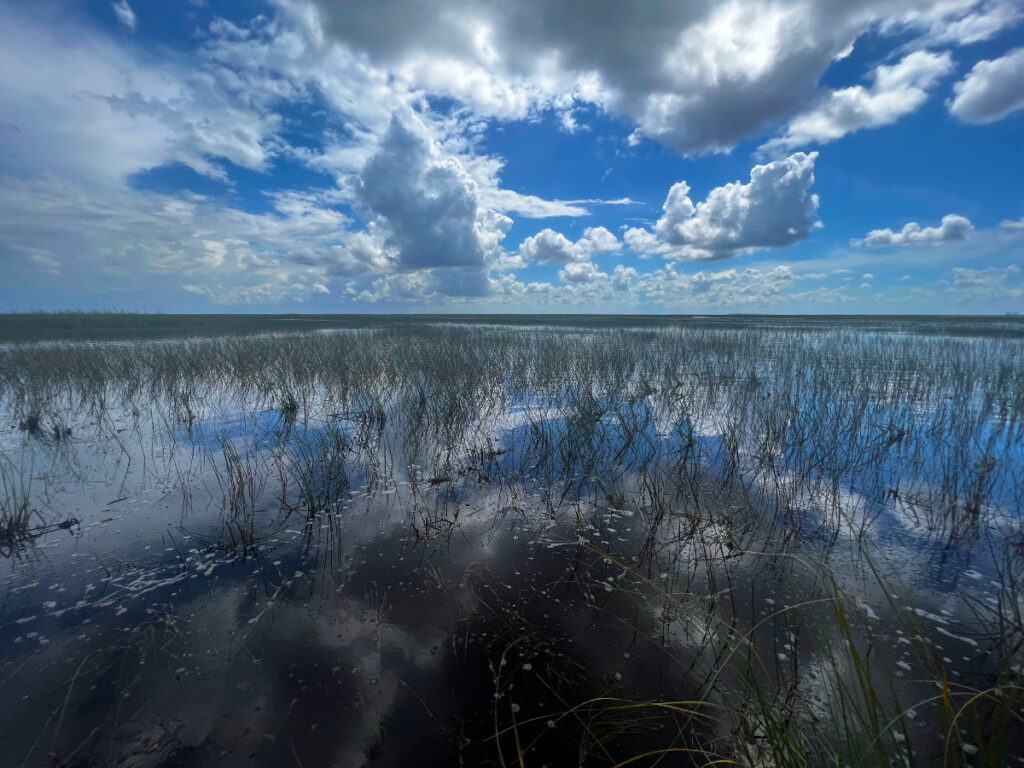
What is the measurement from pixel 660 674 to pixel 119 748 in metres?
3.12

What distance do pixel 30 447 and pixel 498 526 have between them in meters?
8.08

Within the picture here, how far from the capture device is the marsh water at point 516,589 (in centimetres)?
228

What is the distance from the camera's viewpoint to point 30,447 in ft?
21.9

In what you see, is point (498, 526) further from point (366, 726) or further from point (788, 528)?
point (788, 528)

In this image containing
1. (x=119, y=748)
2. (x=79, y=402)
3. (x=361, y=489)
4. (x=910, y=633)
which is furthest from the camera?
(x=79, y=402)

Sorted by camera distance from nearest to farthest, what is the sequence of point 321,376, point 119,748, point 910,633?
1. point 119,748
2. point 910,633
3. point 321,376

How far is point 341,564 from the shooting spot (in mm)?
3797

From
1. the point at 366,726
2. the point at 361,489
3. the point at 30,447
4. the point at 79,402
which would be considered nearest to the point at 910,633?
the point at 366,726

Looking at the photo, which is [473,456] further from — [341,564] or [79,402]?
[79,402]

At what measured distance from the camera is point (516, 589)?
3.51m

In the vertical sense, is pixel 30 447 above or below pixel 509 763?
above

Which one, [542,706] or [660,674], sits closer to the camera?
[542,706]

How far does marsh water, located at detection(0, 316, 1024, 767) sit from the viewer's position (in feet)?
7.48

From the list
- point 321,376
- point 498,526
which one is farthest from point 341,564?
point 321,376
